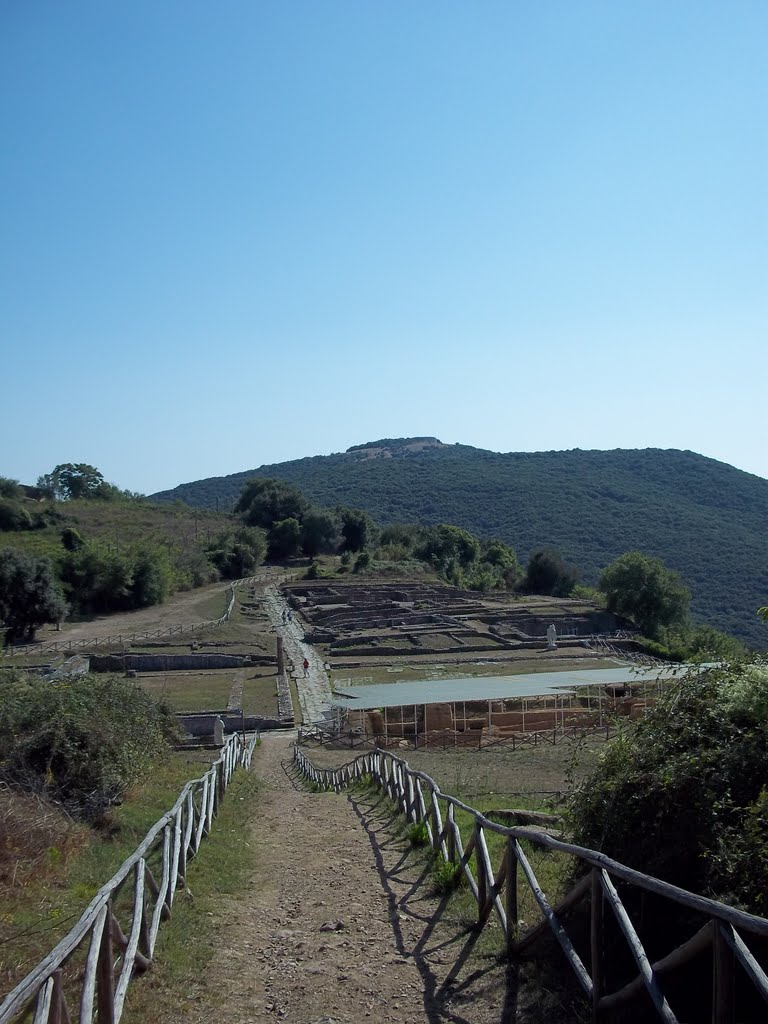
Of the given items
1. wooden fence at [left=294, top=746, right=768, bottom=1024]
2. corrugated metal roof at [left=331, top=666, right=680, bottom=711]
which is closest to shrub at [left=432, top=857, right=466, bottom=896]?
wooden fence at [left=294, top=746, right=768, bottom=1024]

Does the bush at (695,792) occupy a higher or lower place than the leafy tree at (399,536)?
lower

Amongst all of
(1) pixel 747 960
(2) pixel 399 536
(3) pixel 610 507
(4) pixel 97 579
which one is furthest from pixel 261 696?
(3) pixel 610 507

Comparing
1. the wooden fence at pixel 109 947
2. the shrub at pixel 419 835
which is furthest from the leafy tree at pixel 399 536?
the wooden fence at pixel 109 947

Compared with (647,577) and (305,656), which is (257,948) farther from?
(647,577)

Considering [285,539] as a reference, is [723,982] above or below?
below

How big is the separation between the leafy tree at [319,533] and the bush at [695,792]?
80.1 metres

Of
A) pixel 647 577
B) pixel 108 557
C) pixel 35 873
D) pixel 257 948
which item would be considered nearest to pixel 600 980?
pixel 257 948

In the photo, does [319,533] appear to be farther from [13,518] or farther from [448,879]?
[448,879]

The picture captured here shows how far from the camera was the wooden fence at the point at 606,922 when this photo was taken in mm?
3486

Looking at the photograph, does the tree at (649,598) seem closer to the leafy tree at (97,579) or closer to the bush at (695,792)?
the leafy tree at (97,579)

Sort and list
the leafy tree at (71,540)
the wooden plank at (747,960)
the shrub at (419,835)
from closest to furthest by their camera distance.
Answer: the wooden plank at (747,960) → the shrub at (419,835) → the leafy tree at (71,540)

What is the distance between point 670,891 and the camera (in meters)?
3.84

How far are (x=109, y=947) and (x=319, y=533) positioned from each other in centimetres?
8155

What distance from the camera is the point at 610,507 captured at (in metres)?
144
